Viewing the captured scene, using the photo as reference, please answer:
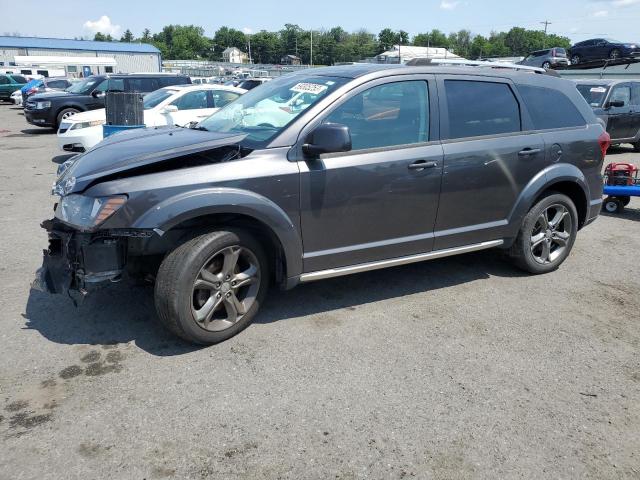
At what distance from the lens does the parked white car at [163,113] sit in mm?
11180

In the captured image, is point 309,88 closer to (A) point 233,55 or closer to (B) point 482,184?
(B) point 482,184

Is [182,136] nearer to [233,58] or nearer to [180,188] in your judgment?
[180,188]

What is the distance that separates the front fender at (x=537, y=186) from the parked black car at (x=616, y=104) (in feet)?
30.1

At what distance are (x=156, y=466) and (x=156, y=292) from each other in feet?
4.04

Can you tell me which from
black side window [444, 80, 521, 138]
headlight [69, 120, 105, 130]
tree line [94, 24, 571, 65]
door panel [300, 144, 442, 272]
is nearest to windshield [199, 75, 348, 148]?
door panel [300, 144, 442, 272]

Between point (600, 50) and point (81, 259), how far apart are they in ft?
91.2

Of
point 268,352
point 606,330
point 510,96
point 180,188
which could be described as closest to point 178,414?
point 268,352

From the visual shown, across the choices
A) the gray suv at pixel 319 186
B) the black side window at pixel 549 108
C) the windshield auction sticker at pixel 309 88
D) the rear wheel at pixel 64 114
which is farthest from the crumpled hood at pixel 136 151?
the rear wheel at pixel 64 114

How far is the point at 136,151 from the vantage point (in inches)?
145

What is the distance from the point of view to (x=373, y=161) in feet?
13.3

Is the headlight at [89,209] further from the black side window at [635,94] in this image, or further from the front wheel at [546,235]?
the black side window at [635,94]

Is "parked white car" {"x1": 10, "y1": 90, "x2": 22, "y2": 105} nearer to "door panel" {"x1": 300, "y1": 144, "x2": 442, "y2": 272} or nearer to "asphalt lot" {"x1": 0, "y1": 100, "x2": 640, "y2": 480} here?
"asphalt lot" {"x1": 0, "y1": 100, "x2": 640, "y2": 480}

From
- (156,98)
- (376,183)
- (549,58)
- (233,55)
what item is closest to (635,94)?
→ (156,98)

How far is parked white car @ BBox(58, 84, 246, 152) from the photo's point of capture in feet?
36.7
